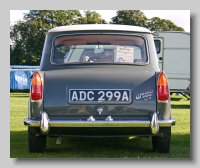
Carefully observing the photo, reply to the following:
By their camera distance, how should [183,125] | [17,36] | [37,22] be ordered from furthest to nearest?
[37,22], [17,36], [183,125]

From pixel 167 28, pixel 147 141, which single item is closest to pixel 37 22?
pixel 167 28

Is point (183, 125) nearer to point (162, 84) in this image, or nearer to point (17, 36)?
point (162, 84)

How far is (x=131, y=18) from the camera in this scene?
39844 millimetres

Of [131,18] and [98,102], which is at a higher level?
[131,18]

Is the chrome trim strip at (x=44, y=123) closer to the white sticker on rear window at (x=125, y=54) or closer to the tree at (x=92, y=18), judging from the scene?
the white sticker on rear window at (x=125, y=54)

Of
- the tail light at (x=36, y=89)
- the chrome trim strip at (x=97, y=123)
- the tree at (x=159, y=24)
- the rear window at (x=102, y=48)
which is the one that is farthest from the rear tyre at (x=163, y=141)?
the tree at (x=159, y=24)

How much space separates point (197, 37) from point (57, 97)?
110 inches

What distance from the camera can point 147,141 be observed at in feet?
26.5

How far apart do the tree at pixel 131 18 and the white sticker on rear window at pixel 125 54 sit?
30.7m

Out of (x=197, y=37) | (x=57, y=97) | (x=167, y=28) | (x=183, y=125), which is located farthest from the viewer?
(x=167, y=28)

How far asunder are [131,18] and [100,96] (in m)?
34.4

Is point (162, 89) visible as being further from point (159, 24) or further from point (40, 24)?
point (159, 24)

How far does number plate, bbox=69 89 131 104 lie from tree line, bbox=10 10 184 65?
52.5ft

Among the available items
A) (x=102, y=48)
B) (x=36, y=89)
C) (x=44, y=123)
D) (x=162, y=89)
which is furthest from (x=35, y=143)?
(x=162, y=89)
